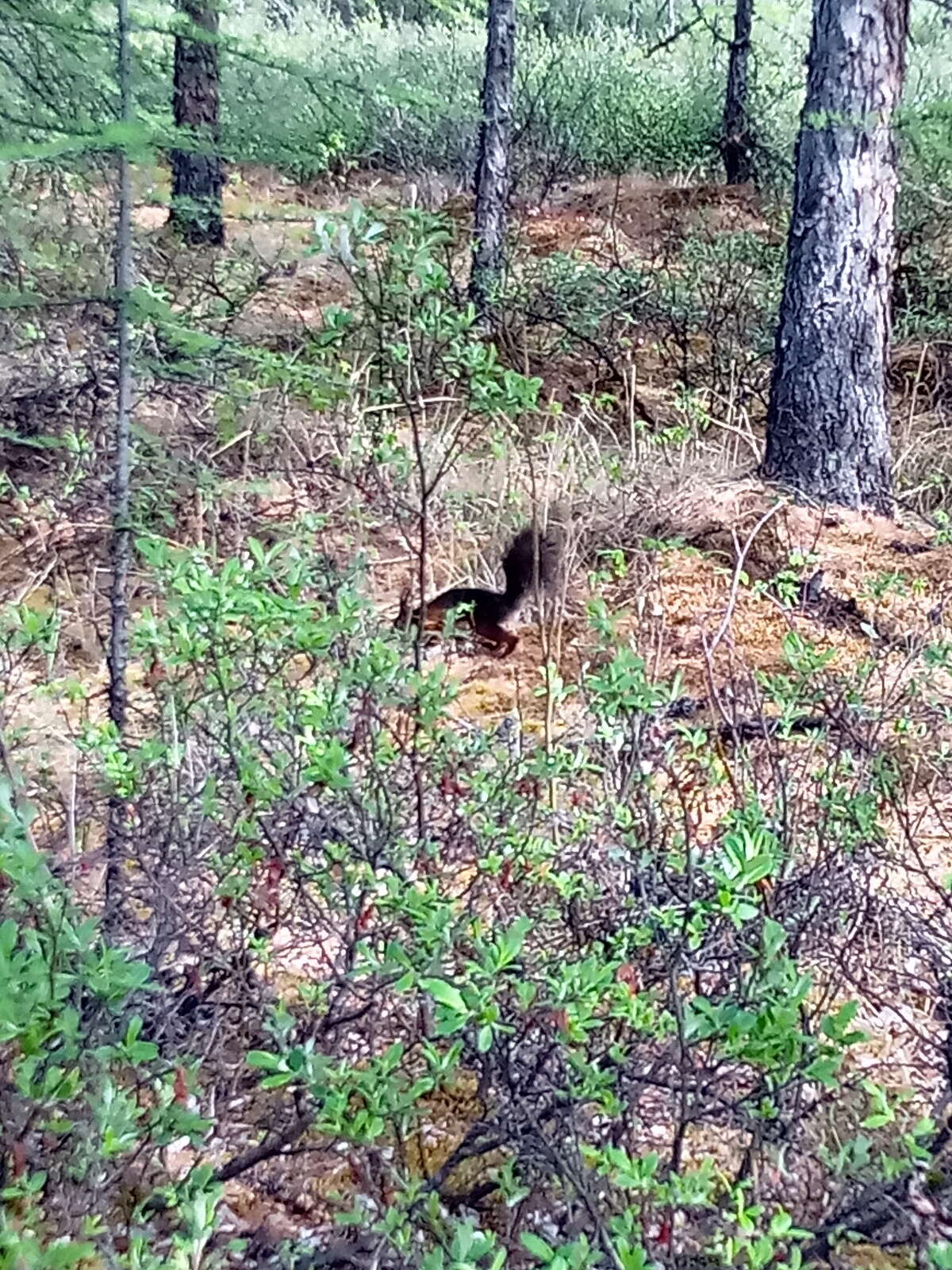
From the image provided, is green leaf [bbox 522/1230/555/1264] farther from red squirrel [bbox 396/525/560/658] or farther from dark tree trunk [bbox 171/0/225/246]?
dark tree trunk [bbox 171/0/225/246]

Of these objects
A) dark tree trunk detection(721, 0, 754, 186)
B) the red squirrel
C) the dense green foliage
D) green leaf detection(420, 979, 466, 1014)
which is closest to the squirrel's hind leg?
the red squirrel

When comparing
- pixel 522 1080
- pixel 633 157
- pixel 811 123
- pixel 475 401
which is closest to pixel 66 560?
pixel 475 401

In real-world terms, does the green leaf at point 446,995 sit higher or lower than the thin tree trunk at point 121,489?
lower

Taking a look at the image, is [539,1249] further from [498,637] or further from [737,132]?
[737,132]

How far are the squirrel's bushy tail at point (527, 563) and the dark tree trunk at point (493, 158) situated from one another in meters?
3.46

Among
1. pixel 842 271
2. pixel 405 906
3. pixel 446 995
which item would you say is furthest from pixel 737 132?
pixel 446 995

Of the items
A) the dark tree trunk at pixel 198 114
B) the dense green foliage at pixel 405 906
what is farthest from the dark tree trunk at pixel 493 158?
the dense green foliage at pixel 405 906

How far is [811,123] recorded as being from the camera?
5.08 m

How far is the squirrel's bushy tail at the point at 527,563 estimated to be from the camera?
3857mm

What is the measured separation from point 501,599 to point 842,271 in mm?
2396

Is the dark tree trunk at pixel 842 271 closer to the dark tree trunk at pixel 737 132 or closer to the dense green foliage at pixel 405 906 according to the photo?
the dense green foliage at pixel 405 906

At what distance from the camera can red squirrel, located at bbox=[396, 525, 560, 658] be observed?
3936mm

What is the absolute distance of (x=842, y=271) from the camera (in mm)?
5246

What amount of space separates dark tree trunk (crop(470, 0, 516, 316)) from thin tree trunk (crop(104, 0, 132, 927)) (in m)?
4.93
